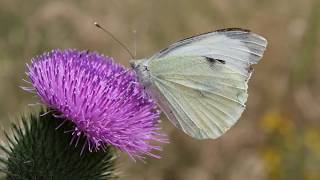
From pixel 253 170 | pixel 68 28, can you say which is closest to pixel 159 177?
pixel 253 170

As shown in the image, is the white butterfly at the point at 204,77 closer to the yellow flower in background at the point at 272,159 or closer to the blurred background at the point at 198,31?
the blurred background at the point at 198,31

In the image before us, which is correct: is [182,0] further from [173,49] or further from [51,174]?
[51,174]

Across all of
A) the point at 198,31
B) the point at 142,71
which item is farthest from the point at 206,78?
the point at 198,31

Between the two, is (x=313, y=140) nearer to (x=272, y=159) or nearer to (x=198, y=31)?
(x=272, y=159)

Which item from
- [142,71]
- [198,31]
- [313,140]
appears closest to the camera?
[142,71]

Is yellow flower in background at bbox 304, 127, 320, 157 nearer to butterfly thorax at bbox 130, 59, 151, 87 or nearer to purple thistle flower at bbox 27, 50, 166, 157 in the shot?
butterfly thorax at bbox 130, 59, 151, 87
